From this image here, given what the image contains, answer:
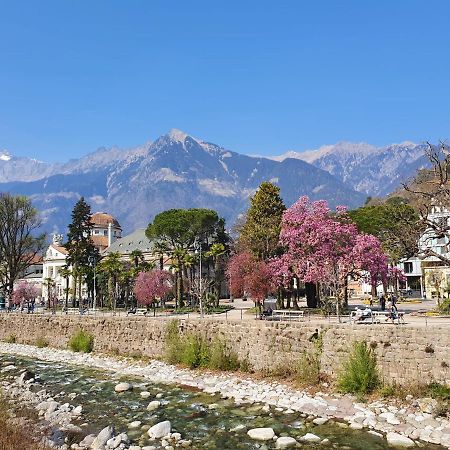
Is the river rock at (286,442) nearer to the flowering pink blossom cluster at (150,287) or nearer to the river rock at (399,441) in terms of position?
the river rock at (399,441)

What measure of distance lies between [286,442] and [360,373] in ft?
20.7

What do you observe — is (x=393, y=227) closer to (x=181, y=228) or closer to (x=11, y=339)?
(x=181, y=228)

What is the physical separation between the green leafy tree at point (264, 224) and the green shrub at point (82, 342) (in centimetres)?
1877

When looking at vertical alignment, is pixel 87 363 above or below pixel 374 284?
below

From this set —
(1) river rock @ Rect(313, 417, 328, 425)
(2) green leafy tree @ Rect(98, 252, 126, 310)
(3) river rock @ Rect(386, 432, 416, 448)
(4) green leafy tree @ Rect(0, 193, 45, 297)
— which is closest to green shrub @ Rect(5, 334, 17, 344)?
(4) green leafy tree @ Rect(0, 193, 45, 297)

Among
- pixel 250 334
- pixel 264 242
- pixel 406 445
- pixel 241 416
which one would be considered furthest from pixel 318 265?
pixel 406 445

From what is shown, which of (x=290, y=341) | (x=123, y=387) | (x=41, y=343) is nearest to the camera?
(x=290, y=341)

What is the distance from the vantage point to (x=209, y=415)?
70.4 feet

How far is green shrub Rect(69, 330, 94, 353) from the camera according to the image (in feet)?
134

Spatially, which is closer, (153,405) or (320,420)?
(320,420)

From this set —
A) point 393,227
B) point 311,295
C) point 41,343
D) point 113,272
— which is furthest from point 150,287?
point 393,227

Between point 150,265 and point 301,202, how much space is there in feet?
101

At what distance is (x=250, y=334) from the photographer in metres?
29.1

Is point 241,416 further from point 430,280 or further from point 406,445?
point 430,280
